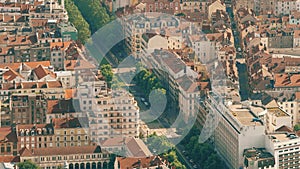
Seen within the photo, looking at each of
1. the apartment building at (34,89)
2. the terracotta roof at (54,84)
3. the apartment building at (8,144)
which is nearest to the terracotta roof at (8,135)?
the apartment building at (8,144)

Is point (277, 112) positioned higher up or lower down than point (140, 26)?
lower down

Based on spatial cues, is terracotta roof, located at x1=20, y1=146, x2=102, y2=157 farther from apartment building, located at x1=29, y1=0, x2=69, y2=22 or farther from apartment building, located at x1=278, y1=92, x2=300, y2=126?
apartment building, located at x1=29, y1=0, x2=69, y2=22

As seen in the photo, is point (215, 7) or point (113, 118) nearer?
point (113, 118)

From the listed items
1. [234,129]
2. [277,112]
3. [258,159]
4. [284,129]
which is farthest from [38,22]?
[258,159]

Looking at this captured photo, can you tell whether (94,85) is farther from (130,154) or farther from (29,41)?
(29,41)

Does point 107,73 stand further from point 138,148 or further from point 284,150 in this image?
point 284,150

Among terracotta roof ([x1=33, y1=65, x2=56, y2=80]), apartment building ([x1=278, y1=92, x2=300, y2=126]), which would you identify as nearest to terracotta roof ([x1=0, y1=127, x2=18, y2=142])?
terracotta roof ([x1=33, y1=65, x2=56, y2=80])

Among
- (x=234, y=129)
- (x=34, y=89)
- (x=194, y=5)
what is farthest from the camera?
(x=194, y=5)
